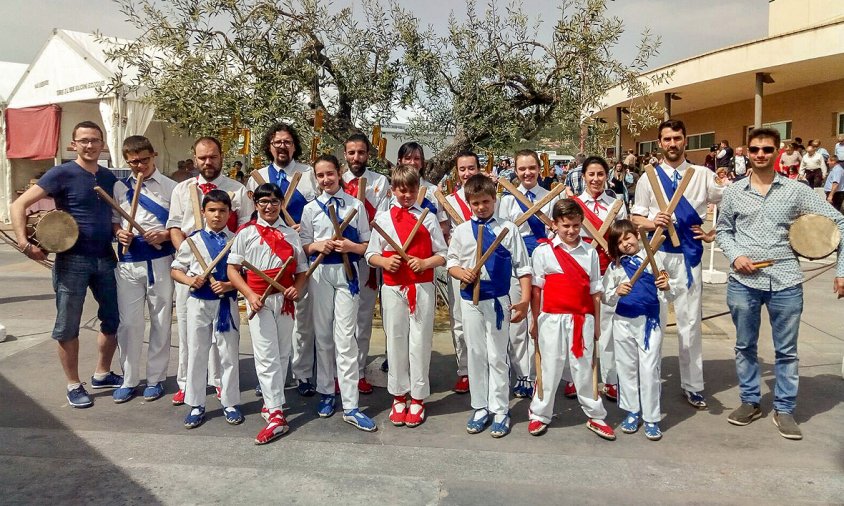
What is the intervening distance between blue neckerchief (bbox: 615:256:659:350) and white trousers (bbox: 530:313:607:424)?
0.28 meters

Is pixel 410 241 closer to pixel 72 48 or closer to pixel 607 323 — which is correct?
pixel 607 323

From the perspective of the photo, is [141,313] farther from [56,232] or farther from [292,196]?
[292,196]

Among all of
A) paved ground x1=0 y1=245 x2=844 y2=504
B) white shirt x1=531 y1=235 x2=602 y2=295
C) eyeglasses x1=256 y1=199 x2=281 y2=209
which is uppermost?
eyeglasses x1=256 y1=199 x2=281 y2=209

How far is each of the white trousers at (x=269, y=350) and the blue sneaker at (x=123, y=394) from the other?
50.8 inches

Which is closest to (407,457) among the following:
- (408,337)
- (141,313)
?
(408,337)

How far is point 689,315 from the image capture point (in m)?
4.73

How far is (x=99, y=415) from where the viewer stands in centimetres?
460

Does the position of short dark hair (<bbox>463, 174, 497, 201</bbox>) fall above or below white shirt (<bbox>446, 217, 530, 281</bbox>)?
above

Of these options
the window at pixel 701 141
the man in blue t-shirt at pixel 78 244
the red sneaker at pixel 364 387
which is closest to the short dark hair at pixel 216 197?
the man in blue t-shirt at pixel 78 244

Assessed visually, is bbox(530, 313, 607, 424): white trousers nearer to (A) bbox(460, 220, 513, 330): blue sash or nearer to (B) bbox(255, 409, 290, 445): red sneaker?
(A) bbox(460, 220, 513, 330): blue sash

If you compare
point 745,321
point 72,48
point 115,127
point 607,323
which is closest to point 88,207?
point 607,323

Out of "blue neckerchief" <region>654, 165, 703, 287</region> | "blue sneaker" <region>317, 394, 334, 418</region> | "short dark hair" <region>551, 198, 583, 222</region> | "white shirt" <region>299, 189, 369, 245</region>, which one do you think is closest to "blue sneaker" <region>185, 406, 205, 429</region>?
"blue sneaker" <region>317, 394, 334, 418</region>

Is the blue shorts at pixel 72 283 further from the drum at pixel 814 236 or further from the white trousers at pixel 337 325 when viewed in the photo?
the drum at pixel 814 236

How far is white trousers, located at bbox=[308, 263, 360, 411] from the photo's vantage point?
14.6 ft
